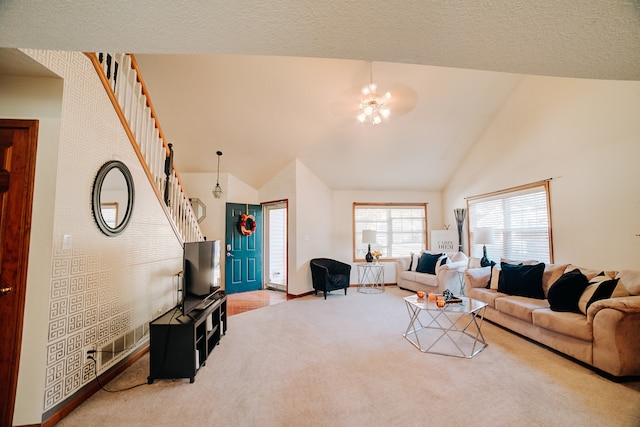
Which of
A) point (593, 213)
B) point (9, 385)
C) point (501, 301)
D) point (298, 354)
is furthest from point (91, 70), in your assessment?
point (593, 213)

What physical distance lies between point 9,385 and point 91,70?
7.45ft

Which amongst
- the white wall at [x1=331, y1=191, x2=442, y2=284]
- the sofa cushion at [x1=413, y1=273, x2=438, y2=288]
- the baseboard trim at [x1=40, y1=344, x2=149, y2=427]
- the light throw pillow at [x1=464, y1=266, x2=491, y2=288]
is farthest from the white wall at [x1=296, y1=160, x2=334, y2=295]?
the baseboard trim at [x1=40, y1=344, x2=149, y2=427]

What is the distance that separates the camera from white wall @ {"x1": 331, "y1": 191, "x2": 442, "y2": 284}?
623 cm

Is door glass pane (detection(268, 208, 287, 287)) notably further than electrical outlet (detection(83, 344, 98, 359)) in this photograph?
Yes

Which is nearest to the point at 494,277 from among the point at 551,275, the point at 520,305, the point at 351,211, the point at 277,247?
the point at 551,275

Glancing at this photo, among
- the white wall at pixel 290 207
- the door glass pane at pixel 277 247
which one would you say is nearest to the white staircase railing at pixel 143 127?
the white wall at pixel 290 207

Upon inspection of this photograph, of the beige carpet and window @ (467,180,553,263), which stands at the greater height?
window @ (467,180,553,263)

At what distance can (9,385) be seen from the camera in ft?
5.57

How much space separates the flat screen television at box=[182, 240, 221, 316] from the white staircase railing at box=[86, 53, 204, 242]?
0.78 meters

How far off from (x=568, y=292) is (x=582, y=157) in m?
1.89

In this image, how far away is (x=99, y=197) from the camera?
2.19 meters

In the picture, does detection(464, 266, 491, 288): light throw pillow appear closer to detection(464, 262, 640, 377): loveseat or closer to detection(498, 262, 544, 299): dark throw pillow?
detection(464, 262, 640, 377): loveseat

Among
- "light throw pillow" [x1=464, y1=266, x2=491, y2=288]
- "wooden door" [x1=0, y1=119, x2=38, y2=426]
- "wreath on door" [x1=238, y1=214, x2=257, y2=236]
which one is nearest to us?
"wooden door" [x1=0, y1=119, x2=38, y2=426]

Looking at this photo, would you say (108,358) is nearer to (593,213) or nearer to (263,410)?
(263,410)
